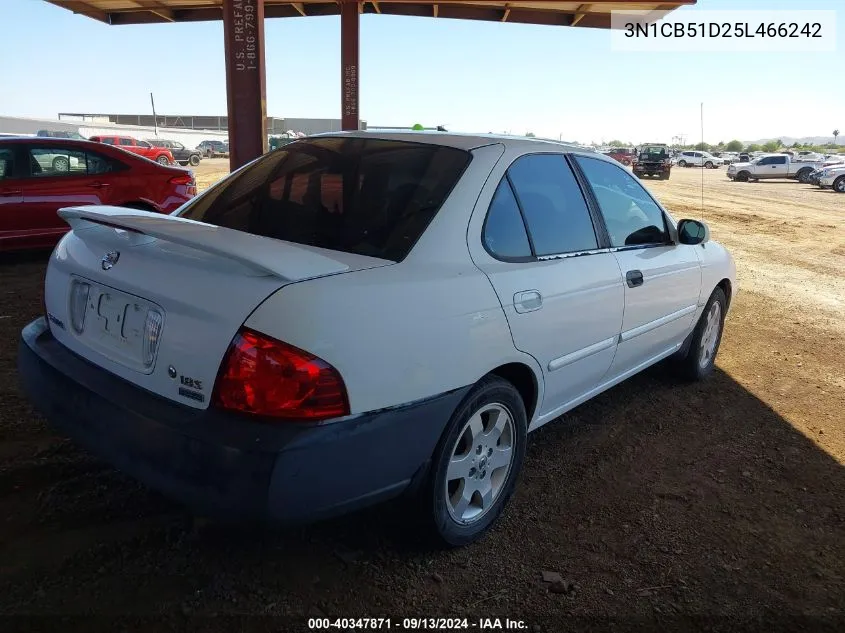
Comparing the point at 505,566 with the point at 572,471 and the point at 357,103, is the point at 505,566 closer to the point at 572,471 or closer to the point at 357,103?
the point at 572,471

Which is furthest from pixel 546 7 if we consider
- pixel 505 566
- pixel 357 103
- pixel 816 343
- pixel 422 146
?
pixel 505 566

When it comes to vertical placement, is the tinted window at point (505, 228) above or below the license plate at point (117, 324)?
above

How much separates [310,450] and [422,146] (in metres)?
1.50

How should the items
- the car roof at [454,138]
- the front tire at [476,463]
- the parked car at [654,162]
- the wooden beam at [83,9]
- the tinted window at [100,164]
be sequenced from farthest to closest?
the parked car at [654,162], the wooden beam at [83,9], the tinted window at [100,164], the car roof at [454,138], the front tire at [476,463]

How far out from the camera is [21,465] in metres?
2.87

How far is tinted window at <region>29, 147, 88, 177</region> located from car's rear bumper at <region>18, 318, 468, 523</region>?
18.7 feet

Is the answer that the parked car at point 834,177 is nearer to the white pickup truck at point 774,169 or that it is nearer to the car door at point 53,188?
the white pickup truck at point 774,169

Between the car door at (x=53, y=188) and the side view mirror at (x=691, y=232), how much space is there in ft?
20.2

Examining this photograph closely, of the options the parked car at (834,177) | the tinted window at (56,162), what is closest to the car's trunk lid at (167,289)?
the tinted window at (56,162)

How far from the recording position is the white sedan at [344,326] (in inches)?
73.2

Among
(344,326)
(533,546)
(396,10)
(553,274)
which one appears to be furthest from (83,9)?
(533,546)

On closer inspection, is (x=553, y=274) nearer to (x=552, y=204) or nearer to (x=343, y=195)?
(x=552, y=204)

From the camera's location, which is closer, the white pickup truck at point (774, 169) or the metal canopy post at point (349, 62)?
the metal canopy post at point (349, 62)

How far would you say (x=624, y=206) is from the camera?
3580mm
